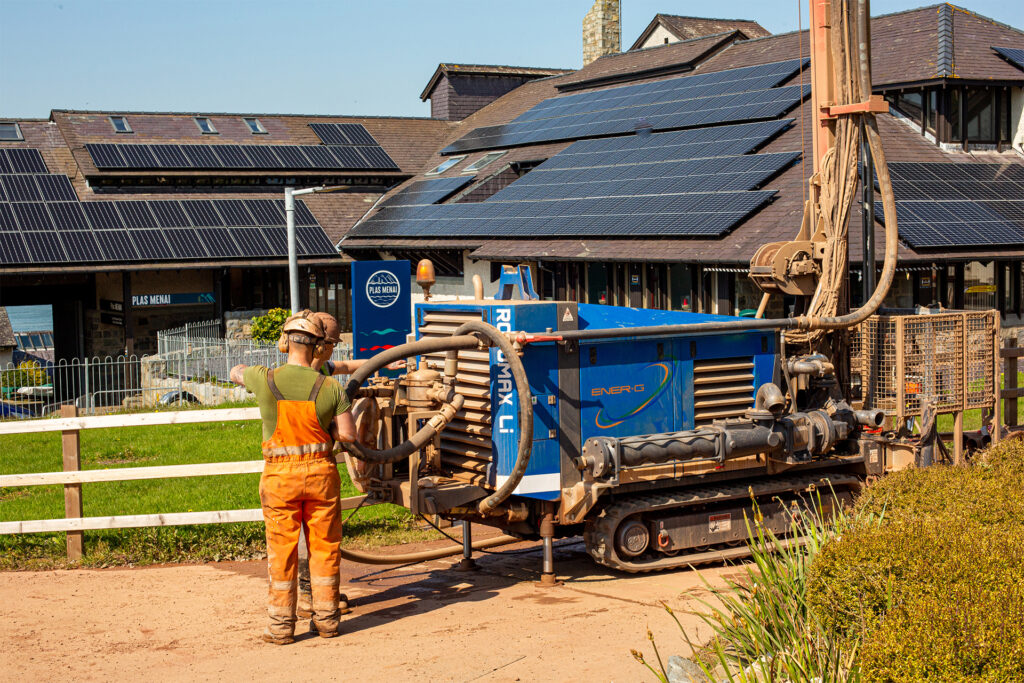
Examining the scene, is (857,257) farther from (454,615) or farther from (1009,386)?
(454,615)

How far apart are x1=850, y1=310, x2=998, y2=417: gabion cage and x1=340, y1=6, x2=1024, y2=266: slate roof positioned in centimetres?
261

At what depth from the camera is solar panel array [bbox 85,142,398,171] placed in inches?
1384

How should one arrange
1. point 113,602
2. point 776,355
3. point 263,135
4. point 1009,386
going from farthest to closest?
point 263,135
point 1009,386
point 776,355
point 113,602

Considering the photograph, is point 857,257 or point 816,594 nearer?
point 816,594

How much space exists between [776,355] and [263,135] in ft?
104

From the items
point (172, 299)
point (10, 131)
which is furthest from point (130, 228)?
point (10, 131)

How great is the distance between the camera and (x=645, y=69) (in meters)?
36.9

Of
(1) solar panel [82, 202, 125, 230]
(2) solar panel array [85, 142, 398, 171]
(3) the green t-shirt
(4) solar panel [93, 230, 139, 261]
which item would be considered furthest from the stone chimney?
(3) the green t-shirt

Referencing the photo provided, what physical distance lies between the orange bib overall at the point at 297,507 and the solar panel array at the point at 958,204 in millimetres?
14432

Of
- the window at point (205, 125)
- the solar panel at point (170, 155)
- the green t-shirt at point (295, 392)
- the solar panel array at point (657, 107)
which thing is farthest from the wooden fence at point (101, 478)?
the window at point (205, 125)

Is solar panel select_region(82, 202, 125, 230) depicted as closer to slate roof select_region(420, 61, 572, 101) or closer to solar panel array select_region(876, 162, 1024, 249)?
slate roof select_region(420, 61, 572, 101)

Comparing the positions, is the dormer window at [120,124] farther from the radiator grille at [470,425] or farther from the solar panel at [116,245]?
the radiator grille at [470,425]

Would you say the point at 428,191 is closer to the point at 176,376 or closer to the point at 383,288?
the point at 176,376

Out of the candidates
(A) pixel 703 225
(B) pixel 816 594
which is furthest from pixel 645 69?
(B) pixel 816 594
